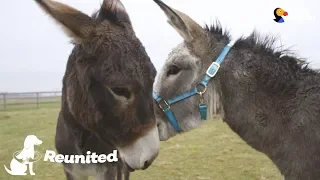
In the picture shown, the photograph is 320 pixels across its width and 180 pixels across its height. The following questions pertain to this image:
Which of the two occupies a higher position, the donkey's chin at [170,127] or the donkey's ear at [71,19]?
the donkey's ear at [71,19]

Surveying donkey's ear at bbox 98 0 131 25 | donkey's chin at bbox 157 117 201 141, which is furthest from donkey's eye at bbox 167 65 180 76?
donkey's ear at bbox 98 0 131 25

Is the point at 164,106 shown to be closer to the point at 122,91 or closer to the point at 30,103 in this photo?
the point at 122,91

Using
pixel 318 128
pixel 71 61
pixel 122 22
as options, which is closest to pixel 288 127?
pixel 318 128

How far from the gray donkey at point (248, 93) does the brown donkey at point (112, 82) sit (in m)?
0.46

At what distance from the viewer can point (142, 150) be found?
188 centimetres

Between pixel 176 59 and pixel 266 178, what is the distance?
330 centimetres

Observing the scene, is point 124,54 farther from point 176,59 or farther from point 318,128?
point 318,128

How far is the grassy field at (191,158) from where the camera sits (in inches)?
183

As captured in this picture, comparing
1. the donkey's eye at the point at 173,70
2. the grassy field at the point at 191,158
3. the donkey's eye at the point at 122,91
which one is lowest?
the grassy field at the point at 191,158

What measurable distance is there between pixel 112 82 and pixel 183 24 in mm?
815

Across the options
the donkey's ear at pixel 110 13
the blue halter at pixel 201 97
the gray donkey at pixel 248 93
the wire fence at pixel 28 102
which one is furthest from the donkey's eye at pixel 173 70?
the wire fence at pixel 28 102

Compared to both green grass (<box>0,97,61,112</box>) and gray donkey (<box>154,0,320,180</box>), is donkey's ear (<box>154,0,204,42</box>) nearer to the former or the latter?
gray donkey (<box>154,0,320,180</box>)

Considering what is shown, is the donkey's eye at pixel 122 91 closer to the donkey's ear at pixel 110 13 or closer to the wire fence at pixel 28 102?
the donkey's ear at pixel 110 13

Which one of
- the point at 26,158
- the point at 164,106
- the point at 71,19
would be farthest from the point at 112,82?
the point at 26,158
